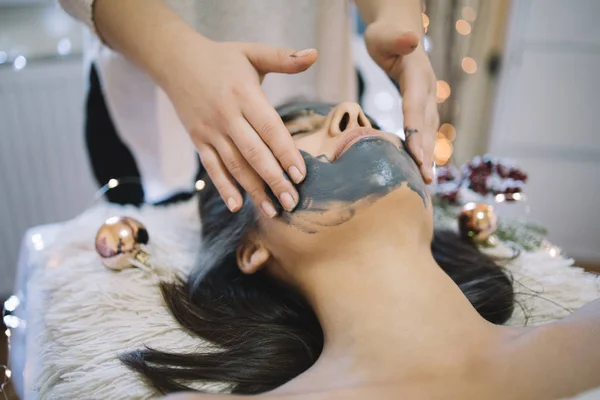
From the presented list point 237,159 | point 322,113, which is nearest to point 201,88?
point 237,159

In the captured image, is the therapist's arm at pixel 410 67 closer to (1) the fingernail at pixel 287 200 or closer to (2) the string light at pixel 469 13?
(1) the fingernail at pixel 287 200

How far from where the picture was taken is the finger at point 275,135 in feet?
2.26

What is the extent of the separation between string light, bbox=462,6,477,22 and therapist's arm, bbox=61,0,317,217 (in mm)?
1669

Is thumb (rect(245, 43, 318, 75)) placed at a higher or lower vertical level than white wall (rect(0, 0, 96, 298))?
higher

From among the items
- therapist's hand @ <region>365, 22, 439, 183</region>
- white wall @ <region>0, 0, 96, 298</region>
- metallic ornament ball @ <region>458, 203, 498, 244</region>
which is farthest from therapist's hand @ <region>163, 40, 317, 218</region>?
white wall @ <region>0, 0, 96, 298</region>

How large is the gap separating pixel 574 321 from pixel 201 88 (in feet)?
2.10

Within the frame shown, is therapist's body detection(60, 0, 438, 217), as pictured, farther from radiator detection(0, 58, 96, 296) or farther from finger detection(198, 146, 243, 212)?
radiator detection(0, 58, 96, 296)

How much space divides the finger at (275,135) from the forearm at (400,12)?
373 mm

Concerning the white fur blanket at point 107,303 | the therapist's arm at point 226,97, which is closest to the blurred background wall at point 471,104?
the white fur blanket at point 107,303

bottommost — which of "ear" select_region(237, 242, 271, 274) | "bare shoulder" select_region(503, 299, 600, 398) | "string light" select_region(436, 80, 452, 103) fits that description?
"string light" select_region(436, 80, 452, 103)

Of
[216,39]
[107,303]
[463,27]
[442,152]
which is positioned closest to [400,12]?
[216,39]

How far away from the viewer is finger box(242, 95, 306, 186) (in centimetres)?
69

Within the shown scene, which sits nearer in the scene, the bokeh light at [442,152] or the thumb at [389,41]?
the thumb at [389,41]

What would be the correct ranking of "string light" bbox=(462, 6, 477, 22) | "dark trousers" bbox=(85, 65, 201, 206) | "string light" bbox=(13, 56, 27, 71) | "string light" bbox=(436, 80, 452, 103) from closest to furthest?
"dark trousers" bbox=(85, 65, 201, 206) < "string light" bbox=(13, 56, 27, 71) < "string light" bbox=(462, 6, 477, 22) < "string light" bbox=(436, 80, 452, 103)
